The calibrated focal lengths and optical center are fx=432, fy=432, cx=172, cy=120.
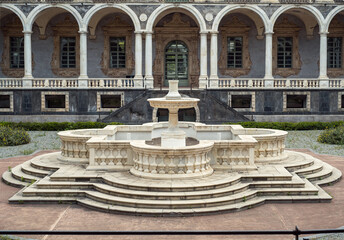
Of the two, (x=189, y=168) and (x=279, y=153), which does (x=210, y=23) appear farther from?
(x=189, y=168)

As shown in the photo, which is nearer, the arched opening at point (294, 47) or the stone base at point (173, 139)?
the stone base at point (173, 139)

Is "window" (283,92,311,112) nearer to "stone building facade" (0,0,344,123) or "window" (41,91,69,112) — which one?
"stone building facade" (0,0,344,123)

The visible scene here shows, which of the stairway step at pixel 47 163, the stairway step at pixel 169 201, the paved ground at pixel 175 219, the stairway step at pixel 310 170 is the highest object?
the stairway step at pixel 47 163

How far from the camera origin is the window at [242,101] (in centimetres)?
2702

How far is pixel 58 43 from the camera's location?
102 feet

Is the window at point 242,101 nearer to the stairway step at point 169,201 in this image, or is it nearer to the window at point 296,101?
the window at point 296,101

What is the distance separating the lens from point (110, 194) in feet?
31.1

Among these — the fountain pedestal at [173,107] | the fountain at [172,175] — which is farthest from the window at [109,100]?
the fountain pedestal at [173,107]

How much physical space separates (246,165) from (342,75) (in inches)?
905

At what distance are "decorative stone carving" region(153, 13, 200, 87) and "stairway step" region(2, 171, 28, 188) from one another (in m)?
19.4

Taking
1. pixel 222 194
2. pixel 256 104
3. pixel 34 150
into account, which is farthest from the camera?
pixel 256 104

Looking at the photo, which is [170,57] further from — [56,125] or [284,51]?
[56,125]

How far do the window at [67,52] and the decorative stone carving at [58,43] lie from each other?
11.0 inches

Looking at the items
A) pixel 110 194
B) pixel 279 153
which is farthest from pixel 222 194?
pixel 279 153
